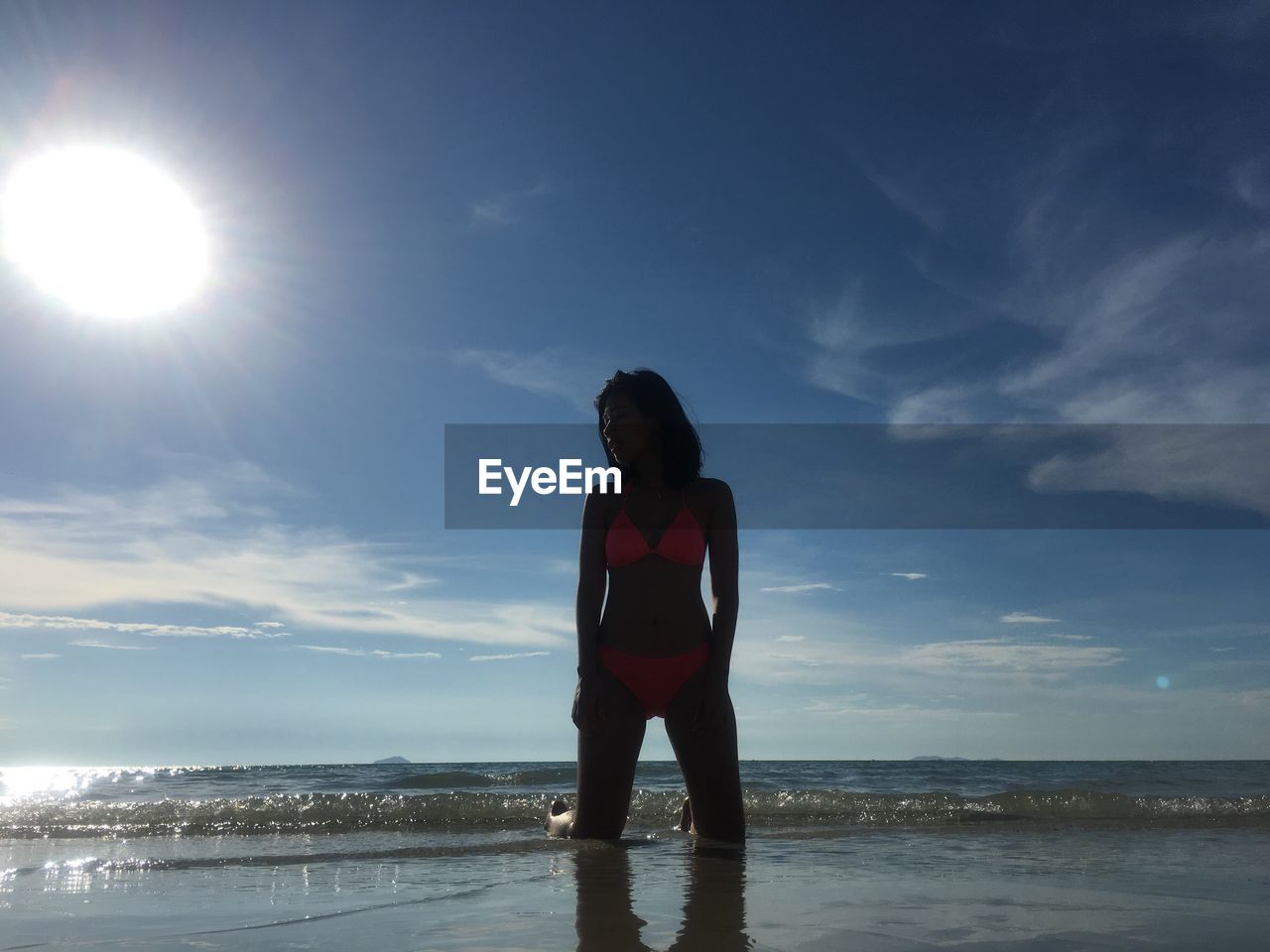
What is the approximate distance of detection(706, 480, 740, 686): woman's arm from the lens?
4223mm

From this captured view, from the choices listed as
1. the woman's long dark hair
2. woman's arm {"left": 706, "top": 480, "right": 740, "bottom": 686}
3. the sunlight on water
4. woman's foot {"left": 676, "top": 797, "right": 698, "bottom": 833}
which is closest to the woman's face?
the woman's long dark hair

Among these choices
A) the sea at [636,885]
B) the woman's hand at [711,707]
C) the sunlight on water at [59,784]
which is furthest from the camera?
the sunlight on water at [59,784]

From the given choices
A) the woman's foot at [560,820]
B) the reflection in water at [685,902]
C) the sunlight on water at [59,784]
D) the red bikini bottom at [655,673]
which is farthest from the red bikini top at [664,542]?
the sunlight on water at [59,784]

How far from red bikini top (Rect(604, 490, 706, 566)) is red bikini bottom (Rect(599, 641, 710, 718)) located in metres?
0.44

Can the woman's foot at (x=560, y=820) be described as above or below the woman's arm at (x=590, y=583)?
below

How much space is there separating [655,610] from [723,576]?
388mm

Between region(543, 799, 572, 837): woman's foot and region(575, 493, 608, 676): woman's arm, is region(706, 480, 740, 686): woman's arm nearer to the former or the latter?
region(575, 493, 608, 676): woman's arm

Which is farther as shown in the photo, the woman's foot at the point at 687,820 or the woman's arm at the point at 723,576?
the woman's foot at the point at 687,820

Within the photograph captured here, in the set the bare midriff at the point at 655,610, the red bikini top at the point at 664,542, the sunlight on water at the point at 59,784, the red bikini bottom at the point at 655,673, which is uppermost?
the red bikini top at the point at 664,542

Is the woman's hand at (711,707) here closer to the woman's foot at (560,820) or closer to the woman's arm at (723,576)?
the woman's arm at (723,576)

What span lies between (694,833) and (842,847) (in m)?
0.82

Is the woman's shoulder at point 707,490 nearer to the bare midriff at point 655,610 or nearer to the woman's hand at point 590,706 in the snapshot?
the bare midriff at point 655,610

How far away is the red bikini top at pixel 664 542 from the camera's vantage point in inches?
170

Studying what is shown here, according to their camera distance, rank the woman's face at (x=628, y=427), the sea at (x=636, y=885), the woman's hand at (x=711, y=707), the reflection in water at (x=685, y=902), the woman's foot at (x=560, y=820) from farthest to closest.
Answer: the woman's foot at (x=560, y=820) → the woman's face at (x=628, y=427) → the woman's hand at (x=711, y=707) → the sea at (x=636, y=885) → the reflection in water at (x=685, y=902)
